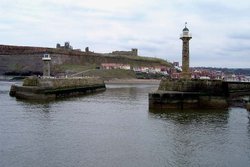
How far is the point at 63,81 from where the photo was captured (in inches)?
2110

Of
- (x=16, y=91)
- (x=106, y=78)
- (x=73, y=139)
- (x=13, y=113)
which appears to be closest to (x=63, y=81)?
Result: (x=16, y=91)

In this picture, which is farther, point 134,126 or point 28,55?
point 28,55

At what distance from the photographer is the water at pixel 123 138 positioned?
18.0 meters

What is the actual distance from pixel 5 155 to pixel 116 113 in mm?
16300

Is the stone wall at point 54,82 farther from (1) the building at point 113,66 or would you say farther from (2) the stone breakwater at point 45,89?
(1) the building at point 113,66

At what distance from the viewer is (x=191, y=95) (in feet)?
121

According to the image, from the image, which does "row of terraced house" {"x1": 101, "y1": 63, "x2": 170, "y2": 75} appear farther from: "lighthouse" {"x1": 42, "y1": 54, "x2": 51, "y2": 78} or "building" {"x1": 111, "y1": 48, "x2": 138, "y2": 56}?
"lighthouse" {"x1": 42, "y1": 54, "x2": 51, "y2": 78}

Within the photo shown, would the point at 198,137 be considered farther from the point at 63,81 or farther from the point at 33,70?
the point at 33,70

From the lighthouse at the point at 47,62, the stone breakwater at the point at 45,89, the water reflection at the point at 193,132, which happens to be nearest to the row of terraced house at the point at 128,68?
the lighthouse at the point at 47,62

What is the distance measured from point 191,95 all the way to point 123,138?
1559 cm

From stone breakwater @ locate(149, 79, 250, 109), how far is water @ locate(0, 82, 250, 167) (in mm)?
2249

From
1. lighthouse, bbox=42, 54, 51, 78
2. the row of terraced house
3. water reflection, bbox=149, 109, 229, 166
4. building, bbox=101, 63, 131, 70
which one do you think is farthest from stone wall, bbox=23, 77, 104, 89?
the row of terraced house

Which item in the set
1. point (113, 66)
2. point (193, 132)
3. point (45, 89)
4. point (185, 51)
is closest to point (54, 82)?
point (45, 89)

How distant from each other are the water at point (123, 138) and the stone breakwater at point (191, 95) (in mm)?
2249
